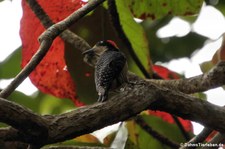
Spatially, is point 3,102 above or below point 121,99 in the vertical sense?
above

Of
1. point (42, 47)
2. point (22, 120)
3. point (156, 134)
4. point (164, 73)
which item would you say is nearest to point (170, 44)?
point (164, 73)

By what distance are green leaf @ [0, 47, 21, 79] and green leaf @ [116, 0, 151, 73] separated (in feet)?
2.67

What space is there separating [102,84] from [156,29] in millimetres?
1836

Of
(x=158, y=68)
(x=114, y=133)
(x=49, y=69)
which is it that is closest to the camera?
(x=49, y=69)

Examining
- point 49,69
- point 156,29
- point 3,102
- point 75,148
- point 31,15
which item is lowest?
point 156,29

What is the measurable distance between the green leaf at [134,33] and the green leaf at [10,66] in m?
0.82

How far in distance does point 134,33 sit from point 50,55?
17.2 inches

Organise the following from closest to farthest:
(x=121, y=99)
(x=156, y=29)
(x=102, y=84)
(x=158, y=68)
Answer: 1. (x=121, y=99)
2. (x=102, y=84)
3. (x=158, y=68)
4. (x=156, y=29)

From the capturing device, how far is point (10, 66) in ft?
11.0

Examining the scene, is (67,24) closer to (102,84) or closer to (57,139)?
(102,84)

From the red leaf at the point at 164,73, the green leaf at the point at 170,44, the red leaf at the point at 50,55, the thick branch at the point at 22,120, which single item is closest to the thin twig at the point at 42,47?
the red leaf at the point at 50,55

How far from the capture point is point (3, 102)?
1.61 meters

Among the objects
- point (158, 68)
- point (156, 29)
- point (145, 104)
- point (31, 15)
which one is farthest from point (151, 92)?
point (156, 29)

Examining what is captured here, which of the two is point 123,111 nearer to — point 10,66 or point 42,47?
point 42,47
